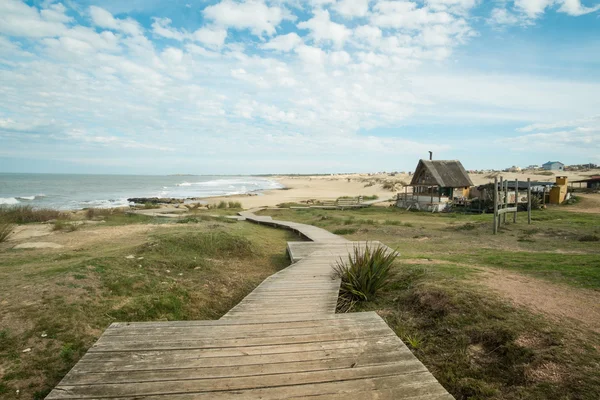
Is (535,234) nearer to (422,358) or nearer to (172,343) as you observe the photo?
(422,358)

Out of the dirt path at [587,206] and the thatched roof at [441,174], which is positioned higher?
the thatched roof at [441,174]

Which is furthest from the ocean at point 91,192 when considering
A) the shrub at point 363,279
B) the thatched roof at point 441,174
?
the shrub at point 363,279

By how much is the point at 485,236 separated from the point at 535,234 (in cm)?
205

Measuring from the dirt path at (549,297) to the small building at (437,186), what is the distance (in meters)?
24.0

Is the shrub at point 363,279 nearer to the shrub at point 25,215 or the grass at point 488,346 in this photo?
the grass at point 488,346

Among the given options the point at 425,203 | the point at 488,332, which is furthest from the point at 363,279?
the point at 425,203

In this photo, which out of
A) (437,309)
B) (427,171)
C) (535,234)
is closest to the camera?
(437,309)

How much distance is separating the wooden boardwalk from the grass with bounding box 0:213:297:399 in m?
1.33

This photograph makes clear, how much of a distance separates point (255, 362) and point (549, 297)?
5.27 metres

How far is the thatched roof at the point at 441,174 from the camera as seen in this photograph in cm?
3127

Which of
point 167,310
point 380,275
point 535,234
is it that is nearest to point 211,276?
point 167,310

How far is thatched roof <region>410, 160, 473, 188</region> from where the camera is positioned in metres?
31.3

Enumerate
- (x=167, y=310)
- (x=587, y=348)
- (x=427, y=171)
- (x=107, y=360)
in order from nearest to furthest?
1. (x=107, y=360)
2. (x=587, y=348)
3. (x=167, y=310)
4. (x=427, y=171)

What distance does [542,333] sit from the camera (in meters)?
4.55
